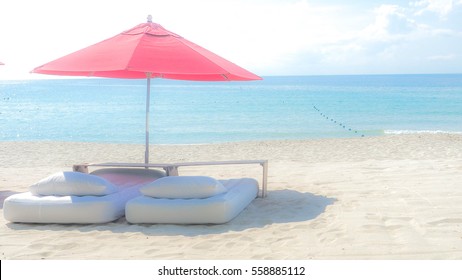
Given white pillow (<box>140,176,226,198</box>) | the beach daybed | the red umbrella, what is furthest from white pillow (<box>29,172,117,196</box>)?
the red umbrella

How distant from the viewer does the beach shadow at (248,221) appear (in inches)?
203

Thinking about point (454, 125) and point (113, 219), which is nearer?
point (113, 219)

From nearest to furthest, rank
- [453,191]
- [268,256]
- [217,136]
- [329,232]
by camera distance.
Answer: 1. [268,256]
2. [329,232]
3. [453,191]
4. [217,136]

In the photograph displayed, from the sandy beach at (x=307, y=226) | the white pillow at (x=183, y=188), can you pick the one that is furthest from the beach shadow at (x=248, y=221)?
the white pillow at (x=183, y=188)

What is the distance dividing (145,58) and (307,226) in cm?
242

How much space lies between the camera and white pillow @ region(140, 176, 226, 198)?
5414 mm

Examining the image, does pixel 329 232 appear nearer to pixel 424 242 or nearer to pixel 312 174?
pixel 424 242

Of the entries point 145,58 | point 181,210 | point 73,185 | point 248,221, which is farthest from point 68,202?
point 248,221

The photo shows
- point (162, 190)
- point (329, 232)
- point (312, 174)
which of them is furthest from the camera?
point (312, 174)

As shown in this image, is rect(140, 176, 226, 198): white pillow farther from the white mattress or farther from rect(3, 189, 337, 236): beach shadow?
rect(3, 189, 337, 236): beach shadow

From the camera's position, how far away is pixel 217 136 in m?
20.5

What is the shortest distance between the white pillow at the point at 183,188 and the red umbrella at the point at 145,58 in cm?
111

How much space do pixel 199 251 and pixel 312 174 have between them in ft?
14.0

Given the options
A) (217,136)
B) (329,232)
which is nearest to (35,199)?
(329,232)
